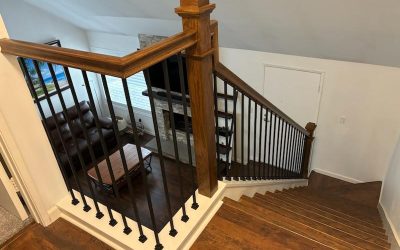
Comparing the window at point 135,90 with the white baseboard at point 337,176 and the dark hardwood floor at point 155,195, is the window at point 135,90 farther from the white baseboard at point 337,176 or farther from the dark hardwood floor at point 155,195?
the white baseboard at point 337,176

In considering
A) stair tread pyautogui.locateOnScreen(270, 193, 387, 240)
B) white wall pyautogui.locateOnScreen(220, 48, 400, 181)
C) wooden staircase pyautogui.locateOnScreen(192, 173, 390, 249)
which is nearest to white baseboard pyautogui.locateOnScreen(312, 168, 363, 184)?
white wall pyautogui.locateOnScreen(220, 48, 400, 181)

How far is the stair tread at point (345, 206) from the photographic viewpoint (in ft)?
11.8

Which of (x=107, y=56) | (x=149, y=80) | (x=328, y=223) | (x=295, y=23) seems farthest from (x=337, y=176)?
(x=107, y=56)

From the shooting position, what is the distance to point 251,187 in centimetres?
252

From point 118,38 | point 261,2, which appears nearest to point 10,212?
point 261,2

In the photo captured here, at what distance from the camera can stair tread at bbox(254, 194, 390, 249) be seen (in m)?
2.45

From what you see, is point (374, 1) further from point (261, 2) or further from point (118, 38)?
point (118, 38)

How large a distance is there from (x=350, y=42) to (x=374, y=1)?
876mm

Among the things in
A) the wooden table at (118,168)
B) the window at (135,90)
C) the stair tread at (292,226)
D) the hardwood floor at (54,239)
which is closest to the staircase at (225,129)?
the stair tread at (292,226)

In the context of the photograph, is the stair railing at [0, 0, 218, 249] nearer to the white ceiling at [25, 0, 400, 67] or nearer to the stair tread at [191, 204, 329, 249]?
the stair tread at [191, 204, 329, 249]

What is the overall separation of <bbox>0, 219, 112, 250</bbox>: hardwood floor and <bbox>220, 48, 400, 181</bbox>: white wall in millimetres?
3913

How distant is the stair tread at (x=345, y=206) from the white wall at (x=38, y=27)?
519cm

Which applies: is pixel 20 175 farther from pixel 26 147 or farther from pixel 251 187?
pixel 251 187

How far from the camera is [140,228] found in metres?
1.50
